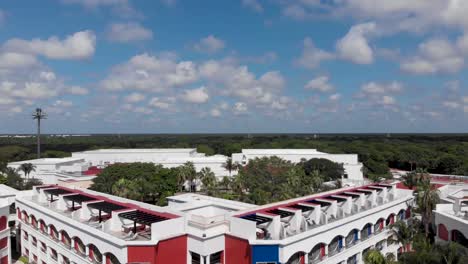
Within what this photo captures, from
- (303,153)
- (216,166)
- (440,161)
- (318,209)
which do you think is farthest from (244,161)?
(318,209)

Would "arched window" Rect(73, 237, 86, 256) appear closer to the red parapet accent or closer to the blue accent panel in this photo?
the red parapet accent

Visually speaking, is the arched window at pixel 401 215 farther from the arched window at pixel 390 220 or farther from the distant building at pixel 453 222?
the distant building at pixel 453 222

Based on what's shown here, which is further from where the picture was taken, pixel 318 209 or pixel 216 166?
pixel 216 166

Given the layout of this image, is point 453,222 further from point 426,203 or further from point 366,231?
point 366,231

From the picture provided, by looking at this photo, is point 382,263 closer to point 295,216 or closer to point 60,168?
point 295,216

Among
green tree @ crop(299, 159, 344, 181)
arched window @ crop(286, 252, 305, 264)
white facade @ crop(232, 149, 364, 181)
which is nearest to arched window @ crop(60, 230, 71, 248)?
arched window @ crop(286, 252, 305, 264)

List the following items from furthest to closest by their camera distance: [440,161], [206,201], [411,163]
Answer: [411,163] < [440,161] < [206,201]
